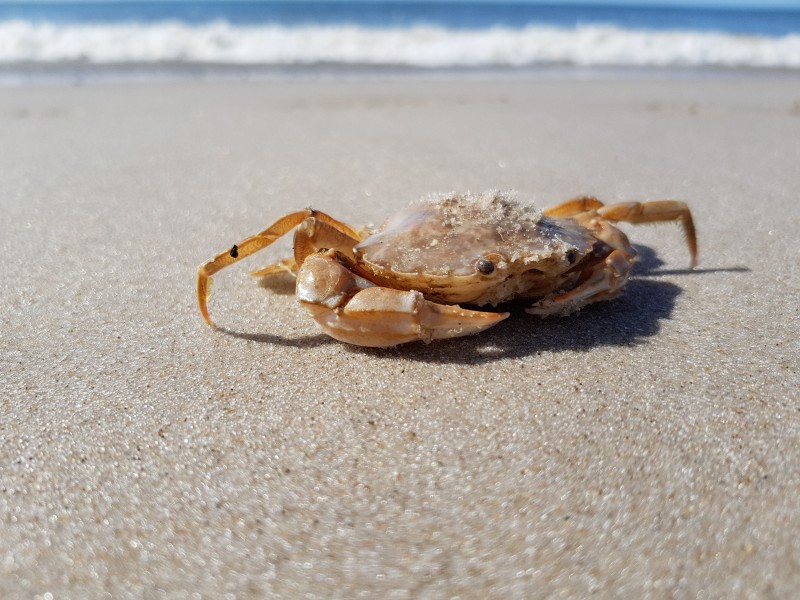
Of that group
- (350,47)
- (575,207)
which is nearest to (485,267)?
(575,207)

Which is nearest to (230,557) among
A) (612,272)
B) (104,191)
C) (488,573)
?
(488,573)

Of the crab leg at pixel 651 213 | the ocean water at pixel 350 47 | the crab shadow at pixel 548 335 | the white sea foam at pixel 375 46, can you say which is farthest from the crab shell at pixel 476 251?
the white sea foam at pixel 375 46

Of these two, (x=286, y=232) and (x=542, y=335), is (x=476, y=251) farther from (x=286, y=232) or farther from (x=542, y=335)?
(x=286, y=232)

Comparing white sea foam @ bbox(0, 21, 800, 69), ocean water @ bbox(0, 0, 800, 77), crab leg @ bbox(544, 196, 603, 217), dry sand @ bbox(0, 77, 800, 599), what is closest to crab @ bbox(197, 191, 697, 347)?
dry sand @ bbox(0, 77, 800, 599)

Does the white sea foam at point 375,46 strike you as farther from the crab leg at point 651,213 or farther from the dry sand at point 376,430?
the crab leg at point 651,213

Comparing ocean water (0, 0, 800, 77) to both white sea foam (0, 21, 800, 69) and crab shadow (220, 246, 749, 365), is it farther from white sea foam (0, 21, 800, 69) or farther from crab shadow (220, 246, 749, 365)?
crab shadow (220, 246, 749, 365)
